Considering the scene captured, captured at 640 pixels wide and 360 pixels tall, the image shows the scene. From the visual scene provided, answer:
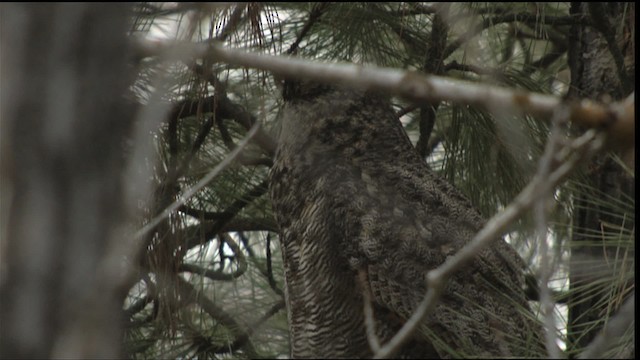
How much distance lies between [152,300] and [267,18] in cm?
85

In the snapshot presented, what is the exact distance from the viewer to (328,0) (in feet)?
8.57

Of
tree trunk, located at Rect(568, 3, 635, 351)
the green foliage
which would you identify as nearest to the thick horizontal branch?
the green foliage

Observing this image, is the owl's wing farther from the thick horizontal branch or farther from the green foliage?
the thick horizontal branch

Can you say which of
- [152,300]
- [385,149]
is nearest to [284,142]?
[385,149]

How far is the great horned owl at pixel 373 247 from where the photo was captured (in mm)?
2168

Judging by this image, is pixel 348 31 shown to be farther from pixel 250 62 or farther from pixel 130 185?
pixel 130 185

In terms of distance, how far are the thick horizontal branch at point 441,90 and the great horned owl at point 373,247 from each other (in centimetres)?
90

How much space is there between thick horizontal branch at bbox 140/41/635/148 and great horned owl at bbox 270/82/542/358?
2.96ft

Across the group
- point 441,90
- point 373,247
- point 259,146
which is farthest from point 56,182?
point 259,146

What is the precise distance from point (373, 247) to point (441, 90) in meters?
1.10

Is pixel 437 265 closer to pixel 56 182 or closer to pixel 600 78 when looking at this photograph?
pixel 600 78

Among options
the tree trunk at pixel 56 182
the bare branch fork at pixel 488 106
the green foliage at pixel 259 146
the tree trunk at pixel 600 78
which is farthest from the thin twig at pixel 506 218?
the tree trunk at pixel 600 78

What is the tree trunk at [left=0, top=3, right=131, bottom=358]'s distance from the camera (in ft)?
3.17

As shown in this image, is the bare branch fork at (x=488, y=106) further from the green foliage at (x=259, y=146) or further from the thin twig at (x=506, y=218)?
the green foliage at (x=259, y=146)
